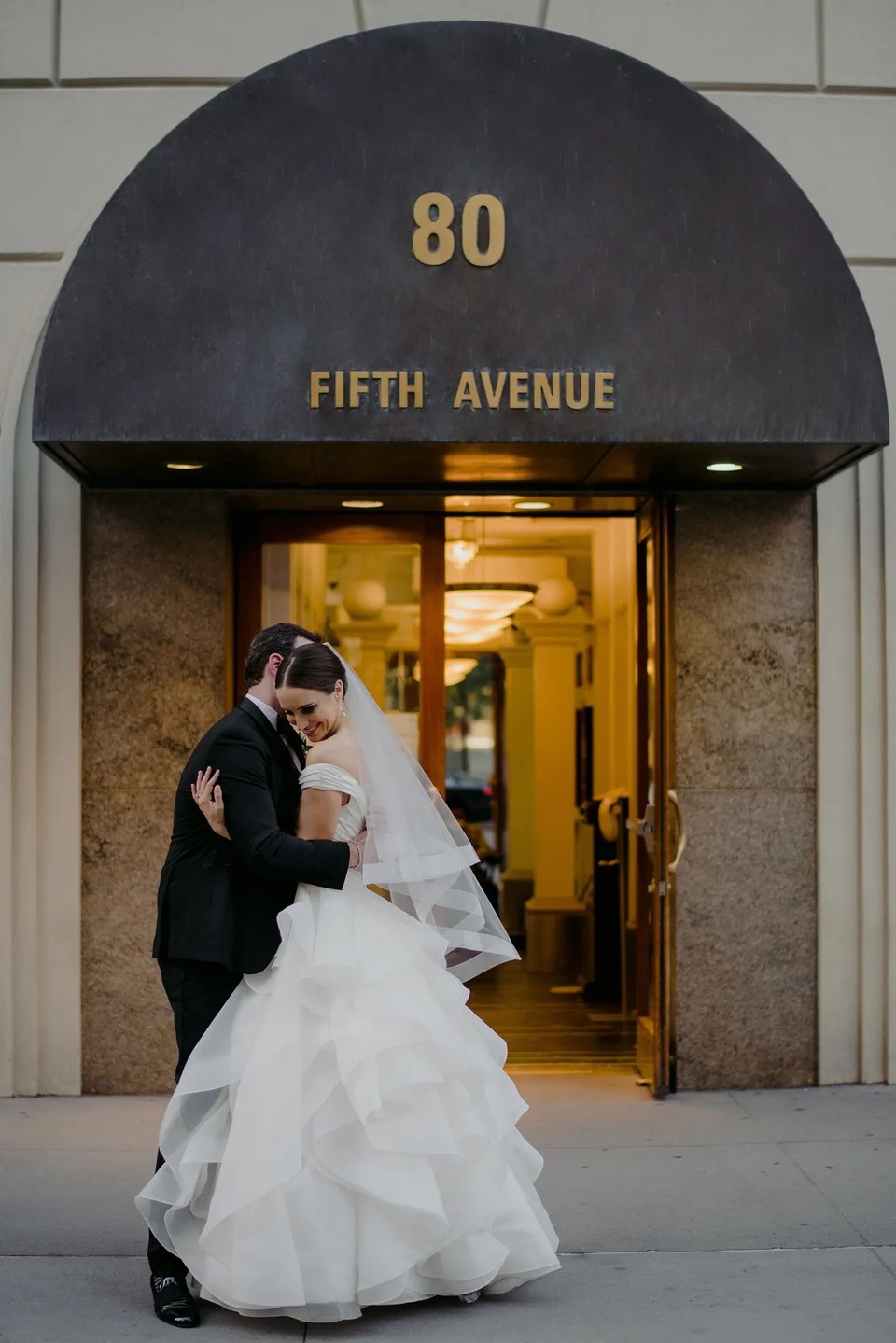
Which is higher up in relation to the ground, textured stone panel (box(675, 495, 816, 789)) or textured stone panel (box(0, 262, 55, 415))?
textured stone panel (box(0, 262, 55, 415))

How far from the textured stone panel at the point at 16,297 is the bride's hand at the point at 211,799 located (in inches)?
134

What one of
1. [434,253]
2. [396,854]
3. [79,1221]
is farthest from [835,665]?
[79,1221]

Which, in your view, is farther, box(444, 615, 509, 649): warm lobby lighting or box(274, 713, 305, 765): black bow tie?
box(444, 615, 509, 649): warm lobby lighting

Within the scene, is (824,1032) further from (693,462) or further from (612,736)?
(612,736)

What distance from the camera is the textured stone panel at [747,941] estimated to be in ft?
22.4

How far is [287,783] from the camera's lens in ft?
15.0

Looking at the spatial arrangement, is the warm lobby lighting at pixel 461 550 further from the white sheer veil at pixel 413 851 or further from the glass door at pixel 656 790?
the white sheer veil at pixel 413 851

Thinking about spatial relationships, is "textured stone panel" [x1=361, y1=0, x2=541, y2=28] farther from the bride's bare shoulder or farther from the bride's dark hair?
the bride's bare shoulder

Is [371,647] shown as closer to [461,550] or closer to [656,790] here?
[656,790]

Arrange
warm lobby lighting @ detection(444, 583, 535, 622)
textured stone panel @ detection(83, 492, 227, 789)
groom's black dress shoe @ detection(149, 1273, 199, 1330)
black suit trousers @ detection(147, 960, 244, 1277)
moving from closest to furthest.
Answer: groom's black dress shoe @ detection(149, 1273, 199, 1330), black suit trousers @ detection(147, 960, 244, 1277), textured stone panel @ detection(83, 492, 227, 789), warm lobby lighting @ detection(444, 583, 535, 622)

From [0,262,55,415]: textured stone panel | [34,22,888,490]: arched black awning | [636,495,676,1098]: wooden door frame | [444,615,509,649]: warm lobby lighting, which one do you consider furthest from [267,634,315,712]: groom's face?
→ [444,615,509,649]: warm lobby lighting

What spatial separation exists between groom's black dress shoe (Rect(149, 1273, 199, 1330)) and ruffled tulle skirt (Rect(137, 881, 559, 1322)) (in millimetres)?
100

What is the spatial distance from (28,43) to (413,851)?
488 centimetres

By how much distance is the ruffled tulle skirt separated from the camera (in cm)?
400
